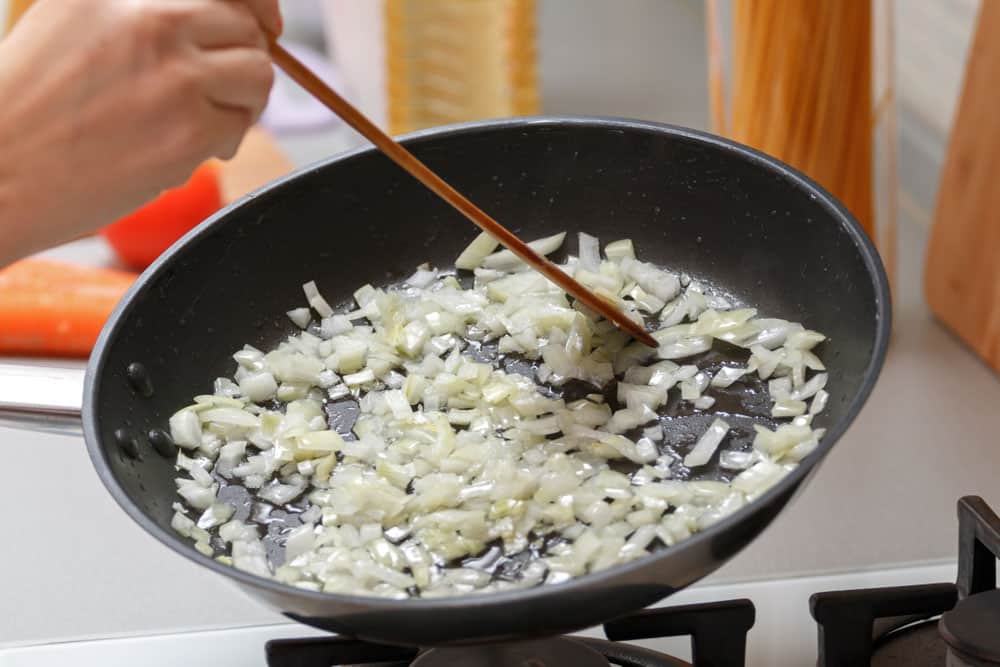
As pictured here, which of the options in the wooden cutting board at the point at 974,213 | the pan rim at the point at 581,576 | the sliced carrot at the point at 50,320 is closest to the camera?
the pan rim at the point at 581,576

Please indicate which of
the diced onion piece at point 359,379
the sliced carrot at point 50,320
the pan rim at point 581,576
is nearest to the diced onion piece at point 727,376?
the pan rim at point 581,576

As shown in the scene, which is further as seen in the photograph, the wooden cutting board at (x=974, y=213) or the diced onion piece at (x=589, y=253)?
the wooden cutting board at (x=974, y=213)

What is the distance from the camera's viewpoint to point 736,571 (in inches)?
33.7

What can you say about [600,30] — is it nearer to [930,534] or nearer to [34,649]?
[930,534]

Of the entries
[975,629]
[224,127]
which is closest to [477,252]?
[224,127]

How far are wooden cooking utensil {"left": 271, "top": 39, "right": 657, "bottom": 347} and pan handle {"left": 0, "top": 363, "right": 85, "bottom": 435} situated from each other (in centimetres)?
22

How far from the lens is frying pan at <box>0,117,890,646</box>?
0.66 metres

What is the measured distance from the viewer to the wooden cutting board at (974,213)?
1.04 meters

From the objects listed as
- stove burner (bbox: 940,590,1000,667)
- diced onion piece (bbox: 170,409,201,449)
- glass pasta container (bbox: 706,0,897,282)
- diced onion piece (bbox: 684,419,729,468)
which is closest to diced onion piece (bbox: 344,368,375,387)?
diced onion piece (bbox: 170,409,201,449)

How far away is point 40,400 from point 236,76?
0.21 m

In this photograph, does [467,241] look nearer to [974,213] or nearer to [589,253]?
[589,253]

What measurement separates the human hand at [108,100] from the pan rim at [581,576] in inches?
2.7

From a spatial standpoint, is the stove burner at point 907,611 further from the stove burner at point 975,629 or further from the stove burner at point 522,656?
the stove burner at point 522,656

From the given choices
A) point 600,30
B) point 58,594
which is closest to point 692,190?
point 58,594
